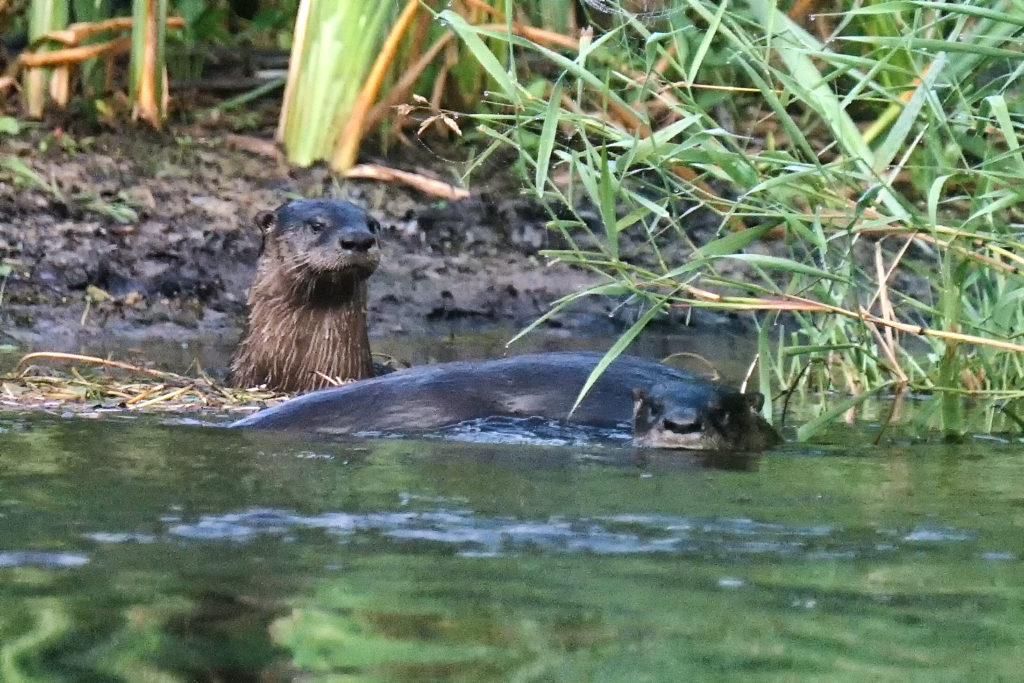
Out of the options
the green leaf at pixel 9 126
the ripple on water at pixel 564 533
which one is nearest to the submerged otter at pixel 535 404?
the ripple on water at pixel 564 533

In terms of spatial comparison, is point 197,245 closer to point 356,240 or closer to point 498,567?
point 356,240

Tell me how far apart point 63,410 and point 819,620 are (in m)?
2.62

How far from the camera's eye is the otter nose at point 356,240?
16.2 feet

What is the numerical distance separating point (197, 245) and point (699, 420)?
2.97 meters

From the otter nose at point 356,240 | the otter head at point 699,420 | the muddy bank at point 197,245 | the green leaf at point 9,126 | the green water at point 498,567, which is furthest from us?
the green leaf at point 9,126

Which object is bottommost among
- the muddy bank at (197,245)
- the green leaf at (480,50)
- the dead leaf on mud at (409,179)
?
the muddy bank at (197,245)

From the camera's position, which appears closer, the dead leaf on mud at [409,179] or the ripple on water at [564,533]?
the ripple on water at [564,533]

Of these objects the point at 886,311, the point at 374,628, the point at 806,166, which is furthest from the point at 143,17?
the point at 374,628

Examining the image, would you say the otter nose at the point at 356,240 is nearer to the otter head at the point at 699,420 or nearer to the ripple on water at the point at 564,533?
the otter head at the point at 699,420

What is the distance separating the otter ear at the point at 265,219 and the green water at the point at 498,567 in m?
1.88

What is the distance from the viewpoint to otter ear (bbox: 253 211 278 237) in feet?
17.2

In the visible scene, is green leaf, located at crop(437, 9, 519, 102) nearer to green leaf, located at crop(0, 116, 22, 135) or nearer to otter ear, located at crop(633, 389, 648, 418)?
otter ear, located at crop(633, 389, 648, 418)

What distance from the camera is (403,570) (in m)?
2.22

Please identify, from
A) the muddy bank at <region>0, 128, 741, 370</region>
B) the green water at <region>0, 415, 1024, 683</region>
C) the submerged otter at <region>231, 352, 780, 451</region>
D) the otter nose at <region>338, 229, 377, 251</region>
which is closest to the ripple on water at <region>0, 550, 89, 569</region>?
the green water at <region>0, 415, 1024, 683</region>
